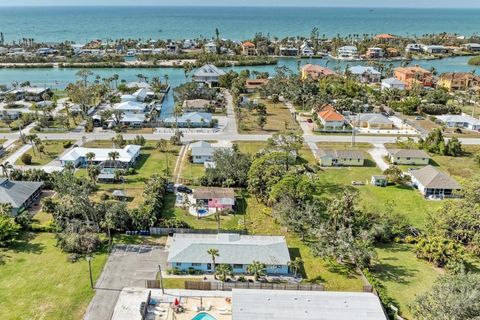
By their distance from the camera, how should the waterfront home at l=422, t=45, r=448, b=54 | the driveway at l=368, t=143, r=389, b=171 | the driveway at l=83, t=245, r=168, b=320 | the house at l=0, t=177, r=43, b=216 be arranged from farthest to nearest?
the waterfront home at l=422, t=45, r=448, b=54 < the driveway at l=368, t=143, r=389, b=171 < the house at l=0, t=177, r=43, b=216 < the driveway at l=83, t=245, r=168, b=320

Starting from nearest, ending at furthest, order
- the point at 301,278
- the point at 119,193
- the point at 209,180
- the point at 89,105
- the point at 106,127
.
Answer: the point at 301,278 < the point at 119,193 < the point at 209,180 < the point at 106,127 < the point at 89,105

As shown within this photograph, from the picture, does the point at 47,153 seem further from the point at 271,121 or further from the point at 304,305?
the point at 304,305

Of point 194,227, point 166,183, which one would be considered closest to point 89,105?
point 166,183

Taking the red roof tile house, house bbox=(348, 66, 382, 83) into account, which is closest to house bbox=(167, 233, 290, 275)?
the red roof tile house

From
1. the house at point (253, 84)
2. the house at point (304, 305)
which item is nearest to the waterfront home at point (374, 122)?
the house at point (253, 84)

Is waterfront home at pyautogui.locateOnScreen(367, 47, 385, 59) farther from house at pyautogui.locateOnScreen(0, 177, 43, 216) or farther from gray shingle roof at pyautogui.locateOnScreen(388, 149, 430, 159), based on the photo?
house at pyautogui.locateOnScreen(0, 177, 43, 216)

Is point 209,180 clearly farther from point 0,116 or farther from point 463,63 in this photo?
point 463,63

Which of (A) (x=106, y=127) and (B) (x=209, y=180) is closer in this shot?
(B) (x=209, y=180)
